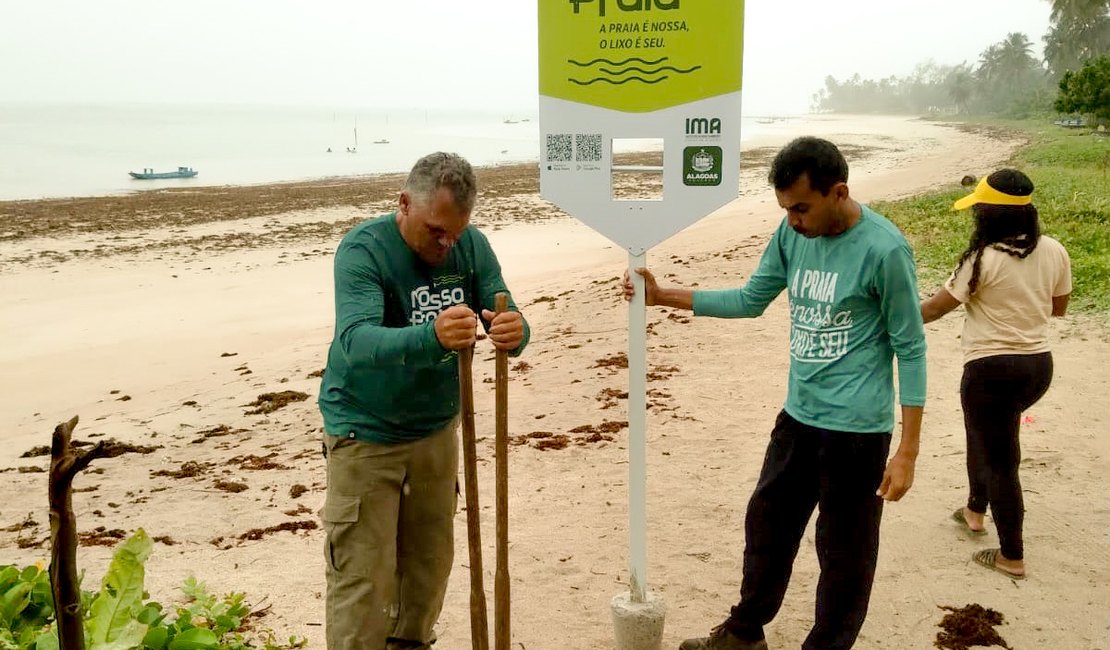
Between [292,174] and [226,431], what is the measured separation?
105 feet

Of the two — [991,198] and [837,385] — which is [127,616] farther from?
[991,198]

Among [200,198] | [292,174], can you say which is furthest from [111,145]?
[200,198]

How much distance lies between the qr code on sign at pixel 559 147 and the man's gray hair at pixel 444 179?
64cm

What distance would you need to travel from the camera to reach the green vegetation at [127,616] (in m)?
2.36

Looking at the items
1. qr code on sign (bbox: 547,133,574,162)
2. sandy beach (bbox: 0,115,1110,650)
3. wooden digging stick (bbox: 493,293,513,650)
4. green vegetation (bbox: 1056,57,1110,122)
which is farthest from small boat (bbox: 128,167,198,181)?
wooden digging stick (bbox: 493,293,513,650)

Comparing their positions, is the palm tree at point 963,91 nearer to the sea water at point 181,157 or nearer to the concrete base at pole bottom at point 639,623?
the sea water at point 181,157

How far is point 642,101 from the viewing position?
322 centimetres

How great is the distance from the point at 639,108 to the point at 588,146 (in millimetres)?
235

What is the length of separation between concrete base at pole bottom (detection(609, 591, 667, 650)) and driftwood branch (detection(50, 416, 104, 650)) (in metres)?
2.65

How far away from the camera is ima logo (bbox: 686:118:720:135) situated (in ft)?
10.4

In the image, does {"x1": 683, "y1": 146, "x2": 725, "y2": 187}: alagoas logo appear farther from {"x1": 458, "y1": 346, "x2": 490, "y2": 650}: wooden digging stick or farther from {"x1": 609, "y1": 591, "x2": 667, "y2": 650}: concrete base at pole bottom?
{"x1": 609, "y1": 591, "x2": 667, "y2": 650}: concrete base at pole bottom

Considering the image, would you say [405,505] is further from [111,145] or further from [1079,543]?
[111,145]

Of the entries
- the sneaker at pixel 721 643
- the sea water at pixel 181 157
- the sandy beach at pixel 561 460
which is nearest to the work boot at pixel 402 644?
the sandy beach at pixel 561 460

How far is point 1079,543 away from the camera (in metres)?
4.39
